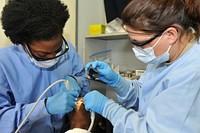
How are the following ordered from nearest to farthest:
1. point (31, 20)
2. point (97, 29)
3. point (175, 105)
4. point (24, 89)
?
point (175, 105) → point (31, 20) → point (24, 89) → point (97, 29)

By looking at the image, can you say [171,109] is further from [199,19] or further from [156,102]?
[199,19]

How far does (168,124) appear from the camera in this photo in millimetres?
727

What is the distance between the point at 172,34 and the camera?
2.66ft

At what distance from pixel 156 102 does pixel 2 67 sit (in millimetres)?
677

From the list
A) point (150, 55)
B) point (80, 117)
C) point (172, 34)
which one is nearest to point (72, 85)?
point (80, 117)

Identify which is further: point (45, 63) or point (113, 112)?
point (45, 63)

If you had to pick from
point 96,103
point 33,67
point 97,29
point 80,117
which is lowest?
point 80,117

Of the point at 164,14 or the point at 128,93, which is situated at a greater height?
the point at 164,14

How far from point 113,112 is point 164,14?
0.44 metres

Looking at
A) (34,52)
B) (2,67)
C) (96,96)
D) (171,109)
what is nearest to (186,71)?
(171,109)

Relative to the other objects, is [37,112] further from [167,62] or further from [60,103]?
[167,62]

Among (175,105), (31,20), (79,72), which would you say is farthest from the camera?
(79,72)

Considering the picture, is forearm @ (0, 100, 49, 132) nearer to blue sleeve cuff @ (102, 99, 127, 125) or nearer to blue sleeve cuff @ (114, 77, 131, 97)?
blue sleeve cuff @ (102, 99, 127, 125)

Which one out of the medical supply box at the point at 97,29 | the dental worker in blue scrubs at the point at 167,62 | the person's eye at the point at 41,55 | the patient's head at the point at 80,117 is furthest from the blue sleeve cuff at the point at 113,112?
the medical supply box at the point at 97,29
